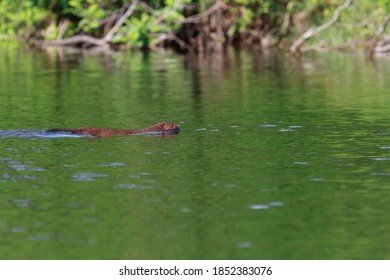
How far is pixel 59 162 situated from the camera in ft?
48.6

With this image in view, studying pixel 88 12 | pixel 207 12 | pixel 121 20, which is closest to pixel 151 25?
A: pixel 121 20

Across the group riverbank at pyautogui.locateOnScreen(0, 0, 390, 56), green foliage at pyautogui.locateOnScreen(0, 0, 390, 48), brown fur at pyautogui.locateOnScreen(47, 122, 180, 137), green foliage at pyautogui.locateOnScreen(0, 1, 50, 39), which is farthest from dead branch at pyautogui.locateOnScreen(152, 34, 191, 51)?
brown fur at pyautogui.locateOnScreen(47, 122, 180, 137)

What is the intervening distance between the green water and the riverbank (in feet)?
44.1

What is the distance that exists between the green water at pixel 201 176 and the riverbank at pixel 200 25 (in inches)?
530

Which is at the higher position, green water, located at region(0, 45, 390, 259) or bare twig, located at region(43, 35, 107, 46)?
green water, located at region(0, 45, 390, 259)

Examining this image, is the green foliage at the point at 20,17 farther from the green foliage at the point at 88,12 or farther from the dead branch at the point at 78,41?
the green foliage at the point at 88,12

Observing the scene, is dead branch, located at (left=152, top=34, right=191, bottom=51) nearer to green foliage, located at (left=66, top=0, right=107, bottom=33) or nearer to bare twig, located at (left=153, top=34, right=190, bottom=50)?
bare twig, located at (left=153, top=34, right=190, bottom=50)

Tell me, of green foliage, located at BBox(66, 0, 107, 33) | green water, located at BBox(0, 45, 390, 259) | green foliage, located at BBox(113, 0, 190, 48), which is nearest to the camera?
green water, located at BBox(0, 45, 390, 259)

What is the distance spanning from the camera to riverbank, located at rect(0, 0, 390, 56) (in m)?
39.7

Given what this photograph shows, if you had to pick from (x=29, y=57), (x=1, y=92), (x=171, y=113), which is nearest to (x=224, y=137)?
(x=171, y=113)

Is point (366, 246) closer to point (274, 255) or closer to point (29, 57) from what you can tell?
point (274, 255)

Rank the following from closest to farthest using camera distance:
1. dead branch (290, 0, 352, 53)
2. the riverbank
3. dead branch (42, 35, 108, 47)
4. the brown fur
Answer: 1. the brown fur
2. dead branch (290, 0, 352, 53)
3. the riverbank
4. dead branch (42, 35, 108, 47)

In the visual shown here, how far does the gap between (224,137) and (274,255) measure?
7.25m

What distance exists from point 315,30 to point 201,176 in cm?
2648
